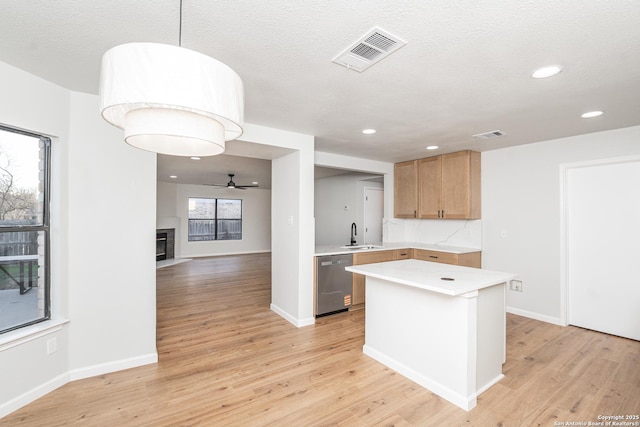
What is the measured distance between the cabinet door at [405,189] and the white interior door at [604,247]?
203 centimetres

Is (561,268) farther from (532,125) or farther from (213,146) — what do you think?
(213,146)

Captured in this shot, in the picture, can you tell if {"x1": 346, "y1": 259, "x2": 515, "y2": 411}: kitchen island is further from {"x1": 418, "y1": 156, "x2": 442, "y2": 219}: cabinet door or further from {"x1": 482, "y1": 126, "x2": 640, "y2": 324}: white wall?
{"x1": 418, "y1": 156, "x2": 442, "y2": 219}: cabinet door

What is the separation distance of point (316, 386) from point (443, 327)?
1108mm

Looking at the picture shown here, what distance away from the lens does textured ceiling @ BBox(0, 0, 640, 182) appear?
1.42 meters

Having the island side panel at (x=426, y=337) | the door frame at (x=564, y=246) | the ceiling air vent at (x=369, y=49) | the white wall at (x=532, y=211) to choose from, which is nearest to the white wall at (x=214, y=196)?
the white wall at (x=532, y=211)

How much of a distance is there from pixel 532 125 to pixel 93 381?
481cm

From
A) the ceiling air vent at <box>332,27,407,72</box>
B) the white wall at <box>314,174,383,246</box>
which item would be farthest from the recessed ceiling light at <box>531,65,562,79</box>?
Answer: the white wall at <box>314,174,383,246</box>

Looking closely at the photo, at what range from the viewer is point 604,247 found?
349 cm

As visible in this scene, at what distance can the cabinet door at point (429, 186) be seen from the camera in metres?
4.75

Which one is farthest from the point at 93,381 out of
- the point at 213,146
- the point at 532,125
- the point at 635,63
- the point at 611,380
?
the point at 532,125

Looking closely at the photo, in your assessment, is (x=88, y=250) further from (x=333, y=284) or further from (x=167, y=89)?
(x=333, y=284)

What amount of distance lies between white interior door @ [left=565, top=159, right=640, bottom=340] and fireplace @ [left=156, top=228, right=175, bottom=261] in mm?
9171

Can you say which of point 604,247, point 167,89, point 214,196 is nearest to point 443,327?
point 167,89

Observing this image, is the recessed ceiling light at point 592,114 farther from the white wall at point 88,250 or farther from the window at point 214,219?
the window at point 214,219
